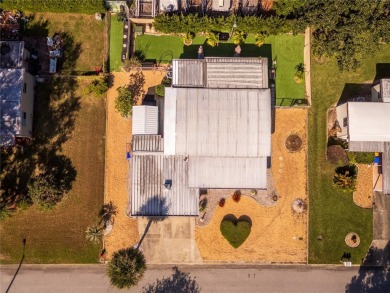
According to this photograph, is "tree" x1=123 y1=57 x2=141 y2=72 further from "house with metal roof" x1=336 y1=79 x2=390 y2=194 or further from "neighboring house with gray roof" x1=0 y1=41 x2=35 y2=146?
"house with metal roof" x1=336 y1=79 x2=390 y2=194

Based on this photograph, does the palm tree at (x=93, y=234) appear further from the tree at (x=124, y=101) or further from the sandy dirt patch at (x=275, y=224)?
the tree at (x=124, y=101)

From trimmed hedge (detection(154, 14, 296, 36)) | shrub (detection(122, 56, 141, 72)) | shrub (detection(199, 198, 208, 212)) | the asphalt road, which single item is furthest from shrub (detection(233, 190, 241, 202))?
trimmed hedge (detection(154, 14, 296, 36))

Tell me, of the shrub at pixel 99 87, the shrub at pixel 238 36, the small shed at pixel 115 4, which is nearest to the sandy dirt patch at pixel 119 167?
the shrub at pixel 99 87

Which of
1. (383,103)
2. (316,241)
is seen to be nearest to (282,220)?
(316,241)

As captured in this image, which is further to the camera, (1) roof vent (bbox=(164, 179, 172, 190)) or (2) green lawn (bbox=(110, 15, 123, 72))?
(2) green lawn (bbox=(110, 15, 123, 72))

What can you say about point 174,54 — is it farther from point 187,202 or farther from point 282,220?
A: point 282,220

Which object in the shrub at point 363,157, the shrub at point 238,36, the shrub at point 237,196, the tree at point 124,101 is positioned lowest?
the shrub at point 237,196

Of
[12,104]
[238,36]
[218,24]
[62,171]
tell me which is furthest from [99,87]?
[238,36]
